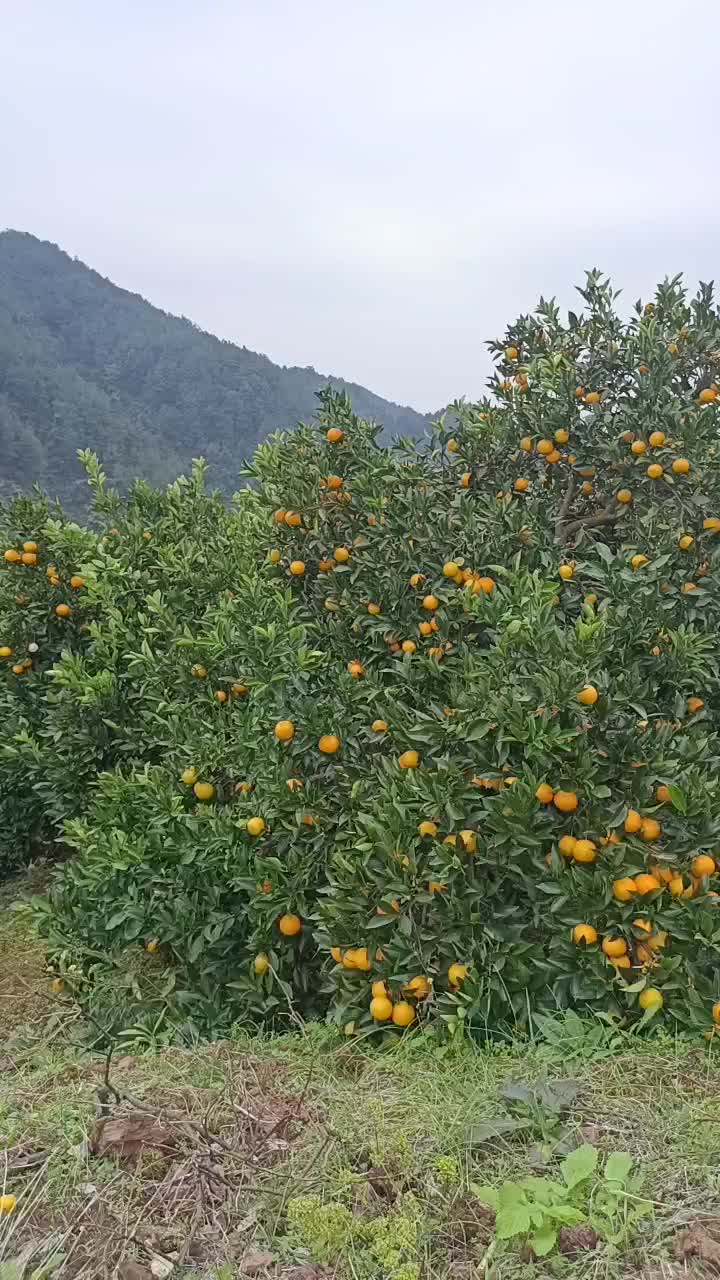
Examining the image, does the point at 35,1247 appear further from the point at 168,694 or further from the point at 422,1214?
the point at 168,694

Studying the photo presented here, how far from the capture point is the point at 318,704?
9.99ft

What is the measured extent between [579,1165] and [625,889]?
85 centimetres

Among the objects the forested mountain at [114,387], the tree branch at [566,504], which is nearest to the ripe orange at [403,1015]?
the tree branch at [566,504]

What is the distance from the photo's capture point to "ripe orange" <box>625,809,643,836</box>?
2.45 metres

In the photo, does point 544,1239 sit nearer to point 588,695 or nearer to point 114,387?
point 588,695

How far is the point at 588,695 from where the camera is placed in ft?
8.25

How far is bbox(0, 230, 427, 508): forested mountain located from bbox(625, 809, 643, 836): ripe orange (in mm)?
23767

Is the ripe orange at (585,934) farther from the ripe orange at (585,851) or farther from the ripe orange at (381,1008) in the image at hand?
the ripe orange at (381,1008)

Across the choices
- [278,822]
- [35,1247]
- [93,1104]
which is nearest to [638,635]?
[278,822]

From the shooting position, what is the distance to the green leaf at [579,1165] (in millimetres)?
1584

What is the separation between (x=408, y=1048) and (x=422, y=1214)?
0.78 m

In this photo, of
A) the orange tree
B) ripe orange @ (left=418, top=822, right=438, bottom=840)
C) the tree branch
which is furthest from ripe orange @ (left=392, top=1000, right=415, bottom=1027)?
the tree branch

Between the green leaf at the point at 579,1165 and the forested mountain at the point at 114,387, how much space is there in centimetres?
2448

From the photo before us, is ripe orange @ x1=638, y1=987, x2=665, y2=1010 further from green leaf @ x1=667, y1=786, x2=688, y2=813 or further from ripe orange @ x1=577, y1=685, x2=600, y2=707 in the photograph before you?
ripe orange @ x1=577, y1=685, x2=600, y2=707
